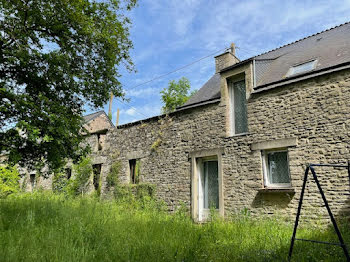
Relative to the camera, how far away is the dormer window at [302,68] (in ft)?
26.0

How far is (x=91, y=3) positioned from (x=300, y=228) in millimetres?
8252

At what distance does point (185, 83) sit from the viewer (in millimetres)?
27594

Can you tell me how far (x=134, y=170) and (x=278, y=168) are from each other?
6284 mm

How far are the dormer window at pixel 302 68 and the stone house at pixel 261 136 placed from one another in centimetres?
3

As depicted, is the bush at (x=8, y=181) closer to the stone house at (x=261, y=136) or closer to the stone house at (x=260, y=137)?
the stone house at (x=260, y=137)

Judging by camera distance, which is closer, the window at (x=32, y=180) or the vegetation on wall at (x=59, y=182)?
the vegetation on wall at (x=59, y=182)

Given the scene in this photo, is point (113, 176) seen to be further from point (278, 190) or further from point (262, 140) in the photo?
point (278, 190)

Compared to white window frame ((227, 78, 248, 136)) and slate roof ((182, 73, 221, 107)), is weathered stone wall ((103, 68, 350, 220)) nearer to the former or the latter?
white window frame ((227, 78, 248, 136))

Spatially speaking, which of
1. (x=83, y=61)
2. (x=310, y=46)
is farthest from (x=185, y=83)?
(x=83, y=61)

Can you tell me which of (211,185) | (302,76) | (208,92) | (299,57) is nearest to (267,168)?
(211,185)

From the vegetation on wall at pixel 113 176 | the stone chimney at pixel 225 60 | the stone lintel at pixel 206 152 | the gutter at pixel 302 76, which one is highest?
the stone chimney at pixel 225 60

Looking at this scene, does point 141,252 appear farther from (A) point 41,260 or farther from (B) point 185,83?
(B) point 185,83

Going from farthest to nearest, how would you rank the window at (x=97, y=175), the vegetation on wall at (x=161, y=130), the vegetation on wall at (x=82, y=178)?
the vegetation on wall at (x=82, y=178), the window at (x=97, y=175), the vegetation on wall at (x=161, y=130)

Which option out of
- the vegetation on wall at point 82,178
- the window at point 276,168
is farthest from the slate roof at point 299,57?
the vegetation on wall at point 82,178
